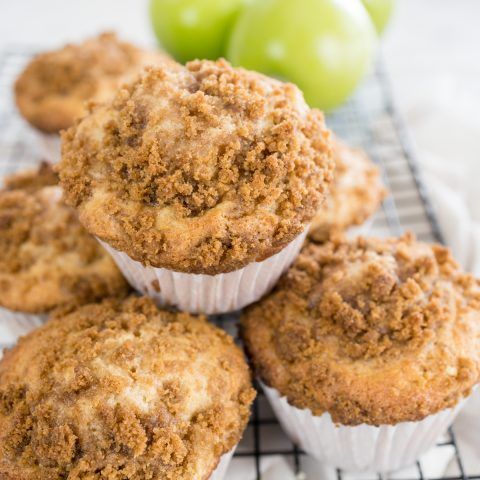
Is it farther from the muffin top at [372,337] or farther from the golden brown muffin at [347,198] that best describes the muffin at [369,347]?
the golden brown muffin at [347,198]

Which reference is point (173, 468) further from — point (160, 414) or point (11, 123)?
point (11, 123)

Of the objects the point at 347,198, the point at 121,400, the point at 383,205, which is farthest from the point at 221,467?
the point at 383,205

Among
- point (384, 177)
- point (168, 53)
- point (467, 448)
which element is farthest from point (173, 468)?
point (168, 53)

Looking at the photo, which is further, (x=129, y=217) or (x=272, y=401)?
(x=272, y=401)

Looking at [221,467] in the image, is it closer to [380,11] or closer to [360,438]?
[360,438]

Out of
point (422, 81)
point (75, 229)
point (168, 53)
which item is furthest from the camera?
point (422, 81)
